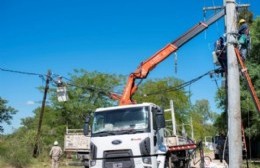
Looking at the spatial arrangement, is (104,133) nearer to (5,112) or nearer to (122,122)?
(122,122)

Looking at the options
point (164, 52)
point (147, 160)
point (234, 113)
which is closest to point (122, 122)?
point (147, 160)

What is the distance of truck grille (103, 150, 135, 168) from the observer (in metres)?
15.1

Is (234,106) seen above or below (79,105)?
below

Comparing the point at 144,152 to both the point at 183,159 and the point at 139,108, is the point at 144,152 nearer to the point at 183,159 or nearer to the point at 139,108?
the point at 139,108

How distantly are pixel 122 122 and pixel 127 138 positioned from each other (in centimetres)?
69

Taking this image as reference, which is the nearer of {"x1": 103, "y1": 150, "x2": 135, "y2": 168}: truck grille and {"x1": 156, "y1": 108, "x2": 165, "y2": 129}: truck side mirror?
{"x1": 103, "y1": 150, "x2": 135, "y2": 168}: truck grille

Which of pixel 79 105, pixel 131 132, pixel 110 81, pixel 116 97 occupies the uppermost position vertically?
pixel 110 81

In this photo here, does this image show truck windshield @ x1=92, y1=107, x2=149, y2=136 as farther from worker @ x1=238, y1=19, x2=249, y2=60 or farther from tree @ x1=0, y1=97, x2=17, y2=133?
tree @ x1=0, y1=97, x2=17, y2=133

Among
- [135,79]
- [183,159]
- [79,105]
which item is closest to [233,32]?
[135,79]

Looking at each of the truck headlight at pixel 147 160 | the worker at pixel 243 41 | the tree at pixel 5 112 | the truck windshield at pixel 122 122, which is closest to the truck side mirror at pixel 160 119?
the truck windshield at pixel 122 122

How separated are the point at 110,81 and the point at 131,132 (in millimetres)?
37388

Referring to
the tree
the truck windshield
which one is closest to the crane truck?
the truck windshield

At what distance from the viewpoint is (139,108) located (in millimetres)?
15617

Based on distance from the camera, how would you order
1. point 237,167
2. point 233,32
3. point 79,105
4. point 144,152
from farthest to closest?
point 79,105, point 144,152, point 233,32, point 237,167
